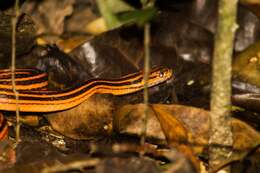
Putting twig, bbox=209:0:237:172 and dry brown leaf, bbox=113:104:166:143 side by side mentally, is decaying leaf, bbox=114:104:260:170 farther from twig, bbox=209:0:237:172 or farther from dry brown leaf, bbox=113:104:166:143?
twig, bbox=209:0:237:172

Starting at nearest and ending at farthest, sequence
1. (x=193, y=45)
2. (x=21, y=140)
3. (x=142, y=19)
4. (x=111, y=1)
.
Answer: (x=142, y=19), (x=111, y=1), (x=21, y=140), (x=193, y=45)

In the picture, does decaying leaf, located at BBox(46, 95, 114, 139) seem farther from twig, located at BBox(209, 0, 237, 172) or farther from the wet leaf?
the wet leaf

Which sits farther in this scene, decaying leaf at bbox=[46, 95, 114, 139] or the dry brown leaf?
decaying leaf at bbox=[46, 95, 114, 139]

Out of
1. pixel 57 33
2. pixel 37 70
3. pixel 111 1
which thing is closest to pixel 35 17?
pixel 57 33

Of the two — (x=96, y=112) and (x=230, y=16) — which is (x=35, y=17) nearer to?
(x=96, y=112)

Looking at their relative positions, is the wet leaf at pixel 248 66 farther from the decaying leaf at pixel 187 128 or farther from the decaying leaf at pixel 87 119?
the decaying leaf at pixel 87 119

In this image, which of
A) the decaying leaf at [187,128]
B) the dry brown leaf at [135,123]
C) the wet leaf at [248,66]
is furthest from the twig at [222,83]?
the wet leaf at [248,66]

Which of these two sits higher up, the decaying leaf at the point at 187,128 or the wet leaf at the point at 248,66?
the wet leaf at the point at 248,66

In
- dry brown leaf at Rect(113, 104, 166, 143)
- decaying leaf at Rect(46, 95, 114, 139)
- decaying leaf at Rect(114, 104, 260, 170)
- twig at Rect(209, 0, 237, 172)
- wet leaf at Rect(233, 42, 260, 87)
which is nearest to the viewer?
twig at Rect(209, 0, 237, 172)

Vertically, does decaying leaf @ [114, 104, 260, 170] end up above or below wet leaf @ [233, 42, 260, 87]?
below

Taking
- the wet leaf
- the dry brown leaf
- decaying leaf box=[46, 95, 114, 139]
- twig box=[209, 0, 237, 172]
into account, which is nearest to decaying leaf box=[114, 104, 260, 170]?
the dry brown leaf

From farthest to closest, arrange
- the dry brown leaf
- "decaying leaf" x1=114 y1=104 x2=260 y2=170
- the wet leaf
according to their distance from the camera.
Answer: the wet leaf → the dry brown leaf → "decaying leaf" x1=114 y1=104 x2=260 y2=170
